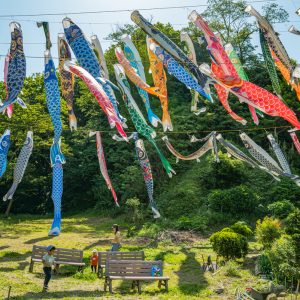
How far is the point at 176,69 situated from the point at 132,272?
4.94 m

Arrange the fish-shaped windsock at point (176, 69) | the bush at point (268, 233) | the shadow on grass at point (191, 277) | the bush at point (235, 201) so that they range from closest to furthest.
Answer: the shadow on grass at point (191, 277) → the fish-shaped windsock at point (176, 69) → the bush at point (268, 233) → the bush at point (235, 201)

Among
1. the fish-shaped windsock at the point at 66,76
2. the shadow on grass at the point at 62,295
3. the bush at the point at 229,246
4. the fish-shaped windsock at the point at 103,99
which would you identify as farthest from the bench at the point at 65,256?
the fish-shaped windsock at the point at 103,99

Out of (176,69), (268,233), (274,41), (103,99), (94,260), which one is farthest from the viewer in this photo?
(268,233)

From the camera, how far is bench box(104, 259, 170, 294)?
913 cm

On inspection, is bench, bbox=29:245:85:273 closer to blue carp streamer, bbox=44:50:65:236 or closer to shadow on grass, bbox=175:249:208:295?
blue carp streamer, bbox=44:50:65:236

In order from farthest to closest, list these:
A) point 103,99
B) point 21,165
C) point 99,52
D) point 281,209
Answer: point 281,209, point 21,165, point 99,52, point 103,99

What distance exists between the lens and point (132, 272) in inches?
369

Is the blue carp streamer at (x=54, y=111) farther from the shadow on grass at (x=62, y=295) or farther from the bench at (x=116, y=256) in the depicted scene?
the shadow on grass at (x=62, y=295)

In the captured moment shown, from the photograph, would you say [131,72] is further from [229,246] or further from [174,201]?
[174,201]

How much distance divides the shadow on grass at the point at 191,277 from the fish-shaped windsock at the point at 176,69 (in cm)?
432

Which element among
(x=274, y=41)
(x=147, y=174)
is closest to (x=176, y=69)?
(x=274, y=41)

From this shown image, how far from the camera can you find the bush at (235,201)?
18.8 m

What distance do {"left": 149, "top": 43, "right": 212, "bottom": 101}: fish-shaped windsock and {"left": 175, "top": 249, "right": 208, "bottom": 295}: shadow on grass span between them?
4320 millimetres

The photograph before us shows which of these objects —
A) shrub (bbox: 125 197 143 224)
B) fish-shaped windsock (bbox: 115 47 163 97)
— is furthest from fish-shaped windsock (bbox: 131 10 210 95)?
shrub (bbox: 125 197 143 224)
